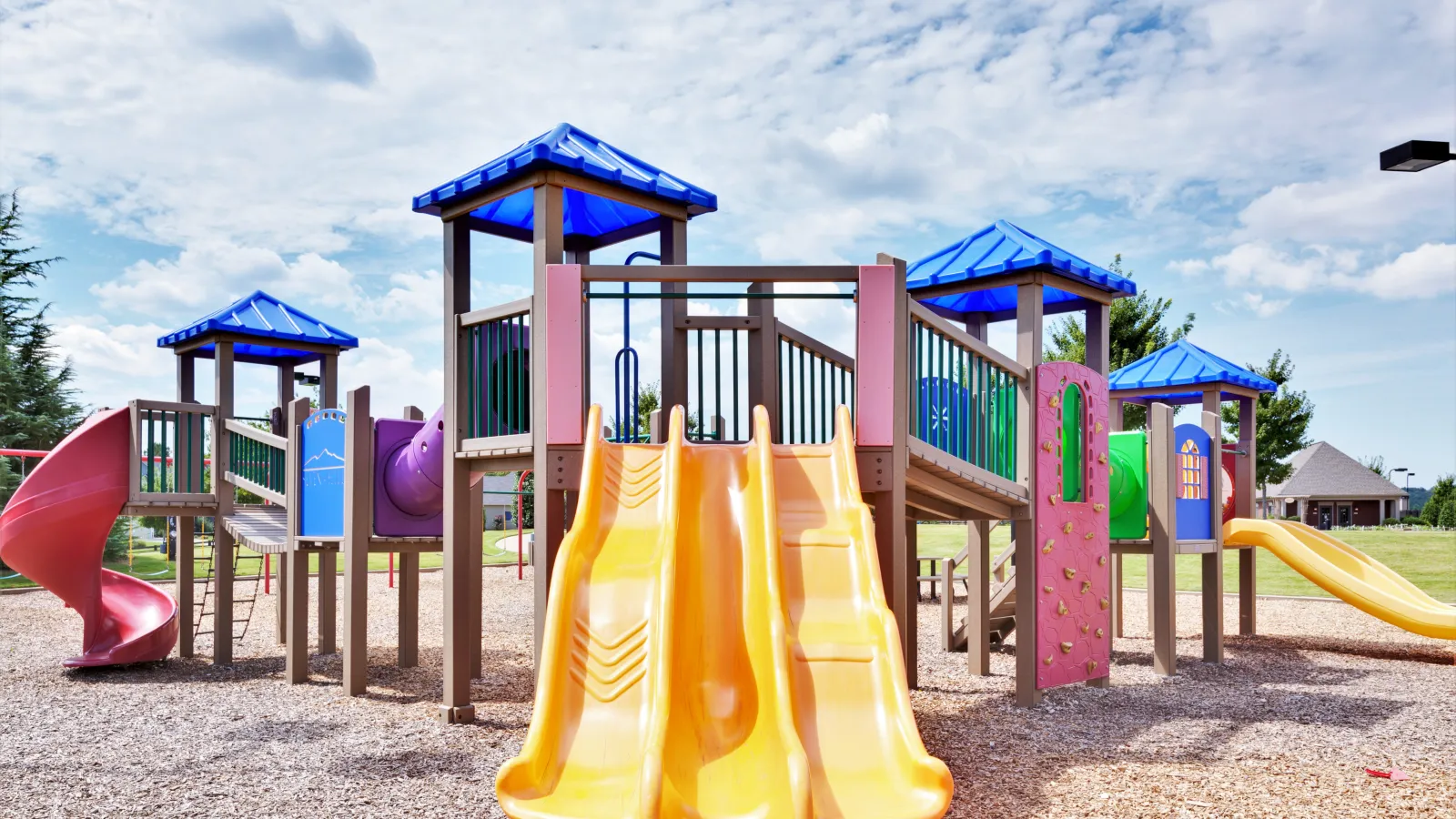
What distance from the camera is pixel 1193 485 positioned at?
12406 millimetres

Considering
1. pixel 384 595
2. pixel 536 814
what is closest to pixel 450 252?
pixel 536 814

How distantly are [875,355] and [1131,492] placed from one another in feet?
17.2

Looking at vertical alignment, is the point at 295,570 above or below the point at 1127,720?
above

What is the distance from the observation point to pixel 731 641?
6.11 metres

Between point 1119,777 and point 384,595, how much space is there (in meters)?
16.8

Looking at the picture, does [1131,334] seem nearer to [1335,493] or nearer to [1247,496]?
[1247,496]

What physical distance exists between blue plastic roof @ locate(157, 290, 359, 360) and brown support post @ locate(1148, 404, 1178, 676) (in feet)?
32.6

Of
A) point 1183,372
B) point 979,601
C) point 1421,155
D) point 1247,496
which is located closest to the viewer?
point 1421,155

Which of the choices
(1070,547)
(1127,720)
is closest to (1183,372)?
(1070,547)

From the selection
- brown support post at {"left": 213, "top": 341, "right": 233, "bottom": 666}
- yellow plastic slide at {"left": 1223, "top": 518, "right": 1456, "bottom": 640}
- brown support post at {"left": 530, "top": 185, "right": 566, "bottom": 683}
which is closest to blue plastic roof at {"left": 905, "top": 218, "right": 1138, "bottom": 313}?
brown support post at {"left": 530, "top": 185, "right": 566, "bottom": 683}

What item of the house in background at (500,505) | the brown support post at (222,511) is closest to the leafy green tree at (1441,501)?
the house in background at (500,505)

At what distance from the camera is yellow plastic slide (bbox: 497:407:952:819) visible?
511cm

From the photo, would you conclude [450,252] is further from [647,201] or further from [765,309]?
[765,309]

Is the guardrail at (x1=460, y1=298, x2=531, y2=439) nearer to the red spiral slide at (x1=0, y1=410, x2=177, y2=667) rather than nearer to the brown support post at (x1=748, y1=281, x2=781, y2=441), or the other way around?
the brown support post at (x1=748, y1=281, x2=781, y2=441)
